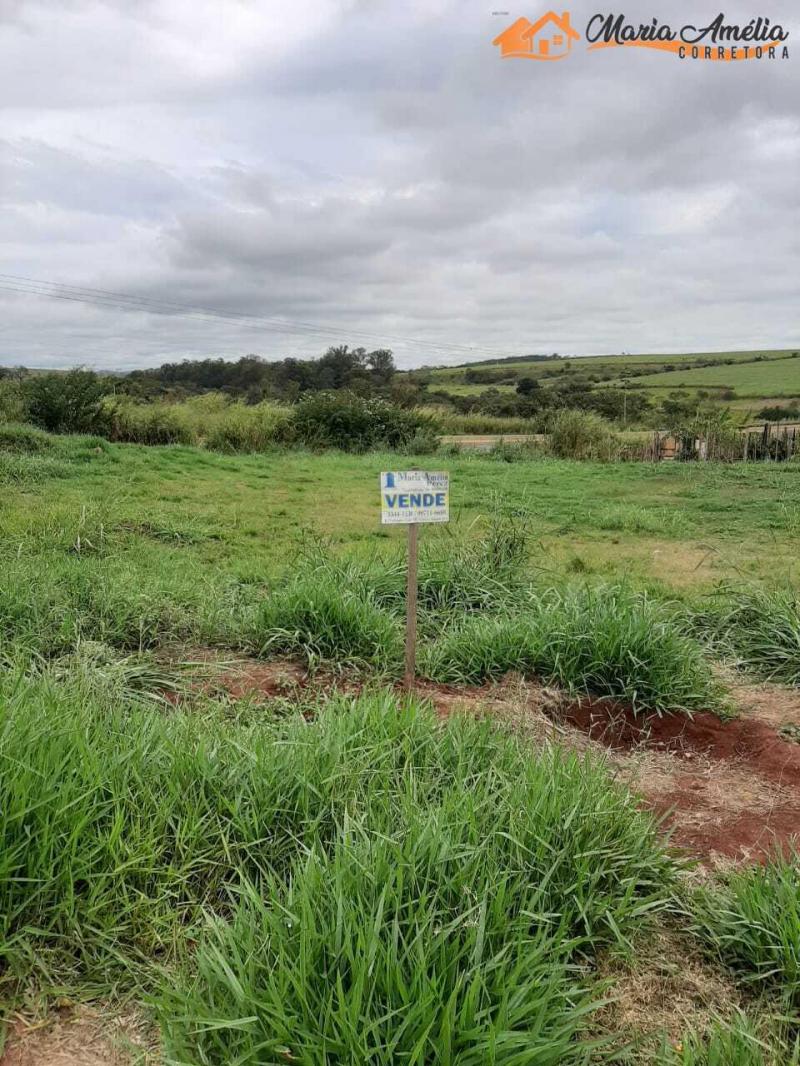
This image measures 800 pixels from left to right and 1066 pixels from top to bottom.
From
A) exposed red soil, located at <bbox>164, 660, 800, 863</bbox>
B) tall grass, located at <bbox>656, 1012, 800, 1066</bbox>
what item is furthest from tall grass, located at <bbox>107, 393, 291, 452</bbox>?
tall grass, located at <bbox>656, 1012, 800, 1066</bbox>

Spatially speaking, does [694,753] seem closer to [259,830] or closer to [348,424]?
[259,830]

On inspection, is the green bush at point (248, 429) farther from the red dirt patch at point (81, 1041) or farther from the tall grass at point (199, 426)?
the red dirt patch at point (81, 1041)

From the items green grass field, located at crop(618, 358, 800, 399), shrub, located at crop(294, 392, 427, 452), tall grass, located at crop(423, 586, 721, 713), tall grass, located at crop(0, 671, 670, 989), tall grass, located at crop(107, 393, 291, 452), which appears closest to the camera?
tall grass, located at crop(0, 671, 670, 989)

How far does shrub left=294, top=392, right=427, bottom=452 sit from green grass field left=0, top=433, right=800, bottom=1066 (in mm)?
16795

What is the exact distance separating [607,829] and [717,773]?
124 cm

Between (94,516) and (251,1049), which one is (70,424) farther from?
(251,1049)

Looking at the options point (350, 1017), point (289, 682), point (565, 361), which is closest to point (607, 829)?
point (350, 1017)

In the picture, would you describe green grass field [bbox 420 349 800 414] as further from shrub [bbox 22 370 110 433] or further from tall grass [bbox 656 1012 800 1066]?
tall grass [bbox 656 1012 800 1066]

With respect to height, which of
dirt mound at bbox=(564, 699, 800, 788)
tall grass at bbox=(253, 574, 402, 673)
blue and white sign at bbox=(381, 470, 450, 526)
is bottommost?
dirt mound at bbox=(564, 699, 800, 788)

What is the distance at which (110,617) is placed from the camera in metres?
4.39

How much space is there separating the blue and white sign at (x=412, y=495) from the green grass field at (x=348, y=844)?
2.81 ft

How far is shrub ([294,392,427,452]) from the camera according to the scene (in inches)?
848

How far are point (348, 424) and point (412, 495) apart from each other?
733 inches

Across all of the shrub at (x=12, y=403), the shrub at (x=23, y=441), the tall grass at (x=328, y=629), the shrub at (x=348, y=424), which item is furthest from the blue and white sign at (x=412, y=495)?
the shrub at (x=348, y=424)
